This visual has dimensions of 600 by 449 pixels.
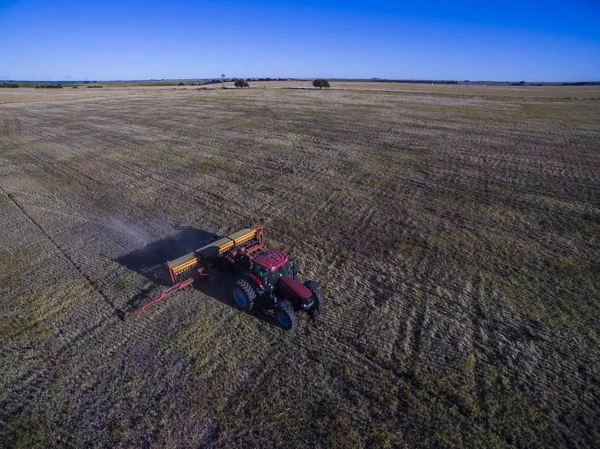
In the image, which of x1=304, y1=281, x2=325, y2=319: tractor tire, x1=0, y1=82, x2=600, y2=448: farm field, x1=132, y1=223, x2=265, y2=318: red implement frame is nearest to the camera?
x1=0, y1=82, x2=600, y2=448: farm field

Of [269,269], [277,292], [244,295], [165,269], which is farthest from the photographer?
[165,269]

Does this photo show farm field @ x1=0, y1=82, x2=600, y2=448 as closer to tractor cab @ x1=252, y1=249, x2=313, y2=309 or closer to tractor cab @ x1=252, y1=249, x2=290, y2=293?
tractor cab @ x1=252, y1=249, x2=313, y2=309

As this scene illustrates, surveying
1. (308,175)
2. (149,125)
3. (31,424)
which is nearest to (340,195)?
(308,175)

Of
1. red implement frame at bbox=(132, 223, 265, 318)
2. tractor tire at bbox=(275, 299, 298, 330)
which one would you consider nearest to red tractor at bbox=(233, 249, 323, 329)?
tractor tire at bbox=(275, 299, 298, 330)

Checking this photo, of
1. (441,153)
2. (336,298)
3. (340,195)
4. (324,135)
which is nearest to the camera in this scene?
(336,298)

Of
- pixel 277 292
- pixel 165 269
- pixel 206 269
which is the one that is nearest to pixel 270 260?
pixel 277 292

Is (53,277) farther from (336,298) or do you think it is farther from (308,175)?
(308,175)

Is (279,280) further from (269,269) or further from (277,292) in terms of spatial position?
(269,269)
